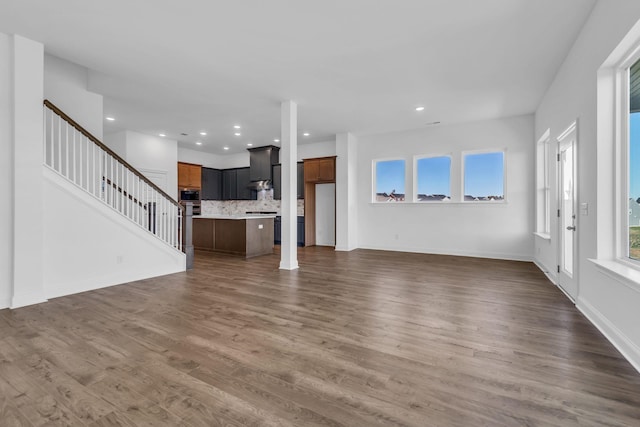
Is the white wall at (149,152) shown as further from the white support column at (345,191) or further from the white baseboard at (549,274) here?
the white baseboard at (549,274)

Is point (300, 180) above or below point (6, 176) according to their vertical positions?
above

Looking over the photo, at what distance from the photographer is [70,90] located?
448 centimetres

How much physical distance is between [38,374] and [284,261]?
12.1 ft

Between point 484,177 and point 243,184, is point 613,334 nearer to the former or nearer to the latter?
point 484,177

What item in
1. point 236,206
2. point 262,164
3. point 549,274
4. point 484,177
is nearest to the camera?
point 549,274

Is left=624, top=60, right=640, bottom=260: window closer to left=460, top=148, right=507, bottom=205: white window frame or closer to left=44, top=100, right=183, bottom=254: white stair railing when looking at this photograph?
left=460, top=148, right=507, bottom=205: white window frame

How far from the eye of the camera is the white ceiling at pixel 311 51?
2910 millimetres

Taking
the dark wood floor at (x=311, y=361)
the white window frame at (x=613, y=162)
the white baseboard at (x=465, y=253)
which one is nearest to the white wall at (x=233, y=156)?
the white baseboard at (x=465, y=253)

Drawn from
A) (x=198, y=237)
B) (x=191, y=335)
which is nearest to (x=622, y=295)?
(x=191, y=335)

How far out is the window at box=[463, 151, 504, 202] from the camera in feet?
21.6

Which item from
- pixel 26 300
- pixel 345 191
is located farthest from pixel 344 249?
pixel 26 300

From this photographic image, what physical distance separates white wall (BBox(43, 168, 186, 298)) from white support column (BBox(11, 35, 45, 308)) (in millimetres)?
143

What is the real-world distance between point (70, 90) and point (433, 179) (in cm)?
706

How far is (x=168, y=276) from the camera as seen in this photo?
487 centimetres
